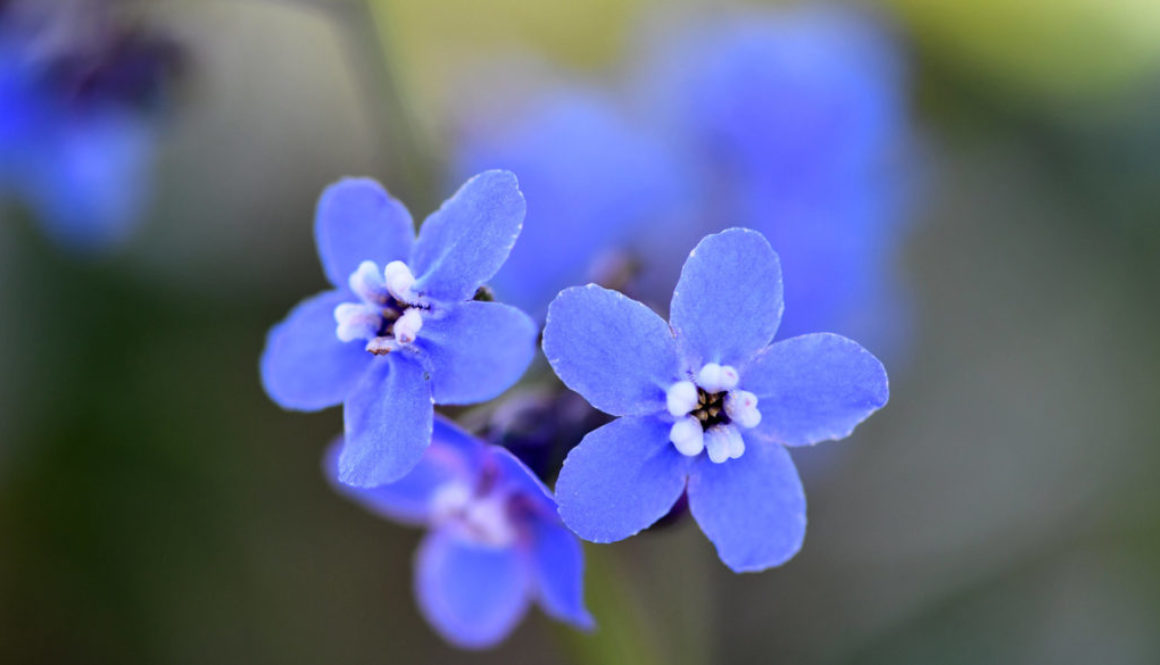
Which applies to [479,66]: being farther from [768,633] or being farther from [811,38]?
[768,633]

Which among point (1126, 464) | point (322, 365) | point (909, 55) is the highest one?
point (322, 365)

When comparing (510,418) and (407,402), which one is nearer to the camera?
(407,402)

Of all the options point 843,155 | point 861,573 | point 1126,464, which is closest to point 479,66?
point 843,155

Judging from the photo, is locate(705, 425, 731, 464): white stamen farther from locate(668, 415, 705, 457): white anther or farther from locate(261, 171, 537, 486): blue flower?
locate(261, 171, 537, 486): blue flower

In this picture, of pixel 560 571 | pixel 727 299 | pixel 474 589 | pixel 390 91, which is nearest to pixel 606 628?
pixel 474 589

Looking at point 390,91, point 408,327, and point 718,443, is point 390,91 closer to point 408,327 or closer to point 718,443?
point 408,327

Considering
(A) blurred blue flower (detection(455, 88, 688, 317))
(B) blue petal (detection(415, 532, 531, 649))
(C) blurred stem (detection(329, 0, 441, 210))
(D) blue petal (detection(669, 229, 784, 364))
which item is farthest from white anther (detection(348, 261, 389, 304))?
(A) blurred blue flower (detection(455, 88, 688, 317))

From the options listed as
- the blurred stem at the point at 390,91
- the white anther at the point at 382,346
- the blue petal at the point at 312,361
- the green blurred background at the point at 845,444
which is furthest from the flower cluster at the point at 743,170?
the white anther at the point at 382,346
